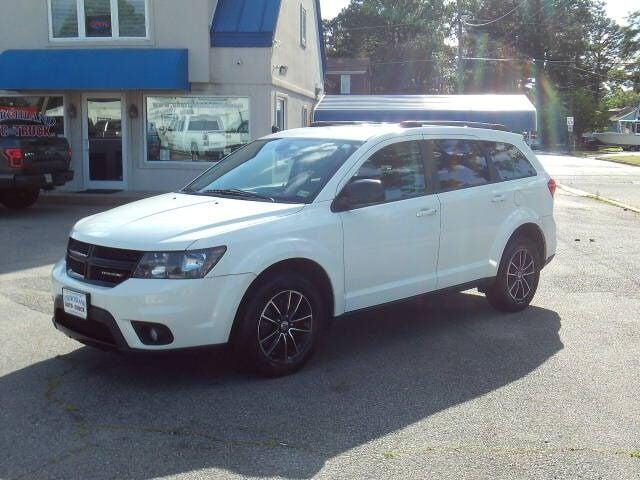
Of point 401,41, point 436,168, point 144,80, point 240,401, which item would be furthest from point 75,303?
point 401,41

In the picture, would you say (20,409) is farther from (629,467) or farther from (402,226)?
(629,467)

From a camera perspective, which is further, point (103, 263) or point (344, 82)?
point (344, 82)

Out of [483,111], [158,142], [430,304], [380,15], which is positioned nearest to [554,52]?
[380,15]

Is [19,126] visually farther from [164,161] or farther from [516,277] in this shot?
[516,277]

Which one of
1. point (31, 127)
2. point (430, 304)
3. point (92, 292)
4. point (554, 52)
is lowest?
point (430, 304)

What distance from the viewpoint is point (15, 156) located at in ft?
41.1

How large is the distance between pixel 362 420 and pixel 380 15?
68.3 metres

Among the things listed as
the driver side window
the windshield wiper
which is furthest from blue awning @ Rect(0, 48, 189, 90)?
the driver side window

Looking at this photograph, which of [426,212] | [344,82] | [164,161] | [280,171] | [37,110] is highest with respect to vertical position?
[344,82]

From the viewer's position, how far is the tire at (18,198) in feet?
46.9

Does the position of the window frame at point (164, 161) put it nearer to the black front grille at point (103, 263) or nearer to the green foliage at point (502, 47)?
the black front grille at point (103, 263)

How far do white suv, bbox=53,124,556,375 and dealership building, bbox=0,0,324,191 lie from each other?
10.3m

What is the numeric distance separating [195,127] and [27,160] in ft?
15.9

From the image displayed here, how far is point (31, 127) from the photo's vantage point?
13945 mm
